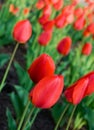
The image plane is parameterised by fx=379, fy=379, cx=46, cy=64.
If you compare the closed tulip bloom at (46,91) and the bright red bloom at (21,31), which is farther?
the bright red bloom at (21,31)

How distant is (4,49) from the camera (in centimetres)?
332

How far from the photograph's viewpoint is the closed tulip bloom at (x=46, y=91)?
1.17 metres

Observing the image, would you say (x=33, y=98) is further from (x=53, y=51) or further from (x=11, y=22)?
(x=11, y=22)

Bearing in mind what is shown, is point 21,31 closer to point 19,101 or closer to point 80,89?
point 19,101

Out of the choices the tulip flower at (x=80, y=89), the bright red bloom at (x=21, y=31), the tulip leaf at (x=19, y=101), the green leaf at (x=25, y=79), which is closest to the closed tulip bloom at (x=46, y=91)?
the tulip flower at (x=80, y=89)

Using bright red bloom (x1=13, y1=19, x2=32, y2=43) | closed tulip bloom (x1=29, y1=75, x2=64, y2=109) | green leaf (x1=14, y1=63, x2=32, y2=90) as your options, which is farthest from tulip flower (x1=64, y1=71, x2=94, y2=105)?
green leaf (x1=14, y1=63, x2=32, y2=90)

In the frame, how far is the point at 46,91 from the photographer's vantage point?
46.8 inches

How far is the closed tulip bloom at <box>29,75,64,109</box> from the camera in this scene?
46.1 inches

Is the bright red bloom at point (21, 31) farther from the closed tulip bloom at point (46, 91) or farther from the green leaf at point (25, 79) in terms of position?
the closed tulip bloom at point (46, 91)

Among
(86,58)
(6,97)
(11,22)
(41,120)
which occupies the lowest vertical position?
(86,58)

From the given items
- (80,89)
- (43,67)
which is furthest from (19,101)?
(80,89)

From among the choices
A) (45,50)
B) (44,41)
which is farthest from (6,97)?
(45,50)

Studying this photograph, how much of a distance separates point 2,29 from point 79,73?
2.66ft

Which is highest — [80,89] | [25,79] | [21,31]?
[21,31]
